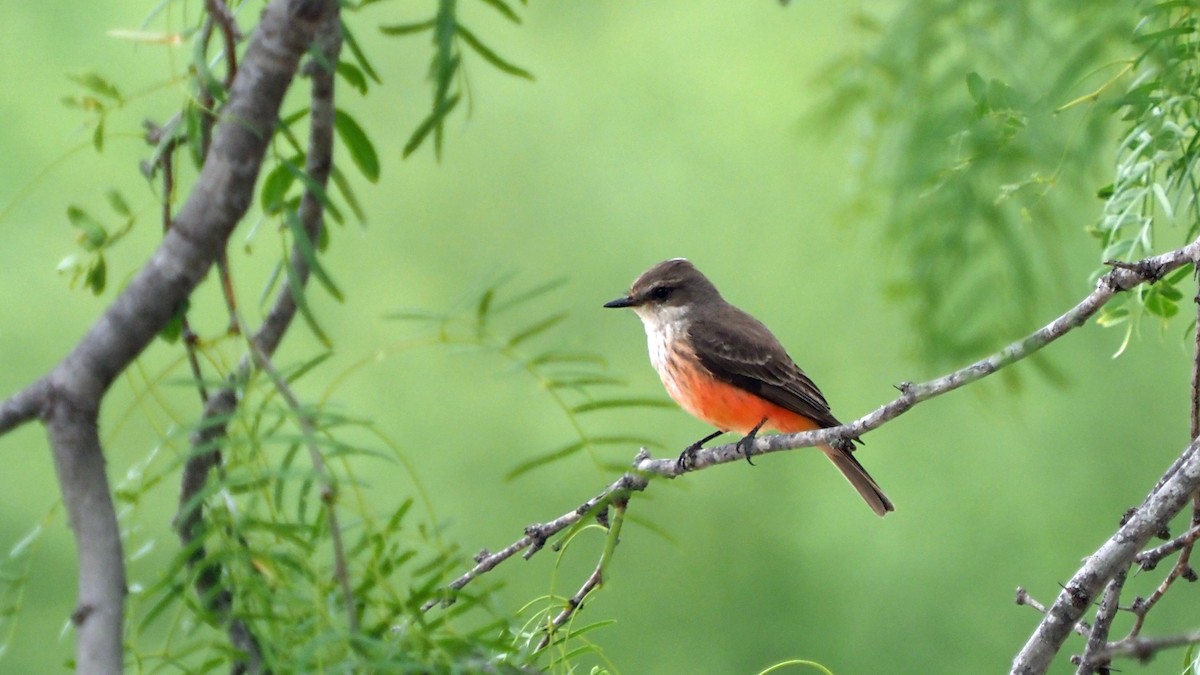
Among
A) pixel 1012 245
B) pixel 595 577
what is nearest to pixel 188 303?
pixel 595 577

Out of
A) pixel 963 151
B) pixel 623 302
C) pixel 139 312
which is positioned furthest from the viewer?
pixel 623 302

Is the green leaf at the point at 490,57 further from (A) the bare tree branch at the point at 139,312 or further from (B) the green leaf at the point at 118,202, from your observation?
(B) the green leaf at the point at 118,202

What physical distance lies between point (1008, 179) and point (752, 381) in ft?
2.97

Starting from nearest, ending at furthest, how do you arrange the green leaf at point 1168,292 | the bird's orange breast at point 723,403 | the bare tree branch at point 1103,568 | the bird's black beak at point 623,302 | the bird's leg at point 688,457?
the bare tree branch at point 1103,568 → the green leaf at point 1168,292 → the bird's leg at point 688,457 → the bird's orange breast at point 723,403 → the bird's black beak at point 623,302

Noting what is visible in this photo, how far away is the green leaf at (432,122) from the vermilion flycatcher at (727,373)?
1946 mm

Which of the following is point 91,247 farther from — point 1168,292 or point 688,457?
point 688,457

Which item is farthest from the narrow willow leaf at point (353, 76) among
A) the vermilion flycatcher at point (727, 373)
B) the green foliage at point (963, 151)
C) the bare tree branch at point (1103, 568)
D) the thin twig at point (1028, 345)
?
the vermilion flycatcher at point (727, 373)

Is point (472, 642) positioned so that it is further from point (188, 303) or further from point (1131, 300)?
point (1131, 300)

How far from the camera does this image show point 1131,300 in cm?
146

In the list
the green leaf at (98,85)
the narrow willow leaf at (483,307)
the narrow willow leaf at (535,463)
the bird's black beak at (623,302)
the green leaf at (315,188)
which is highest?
the bird's black beak at (623,302)

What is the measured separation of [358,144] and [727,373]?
6.62 ft

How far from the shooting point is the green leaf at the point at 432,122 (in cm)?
75

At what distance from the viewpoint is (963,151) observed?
166cm

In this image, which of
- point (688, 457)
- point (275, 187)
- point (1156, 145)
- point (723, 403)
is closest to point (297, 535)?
point (275, 187)
